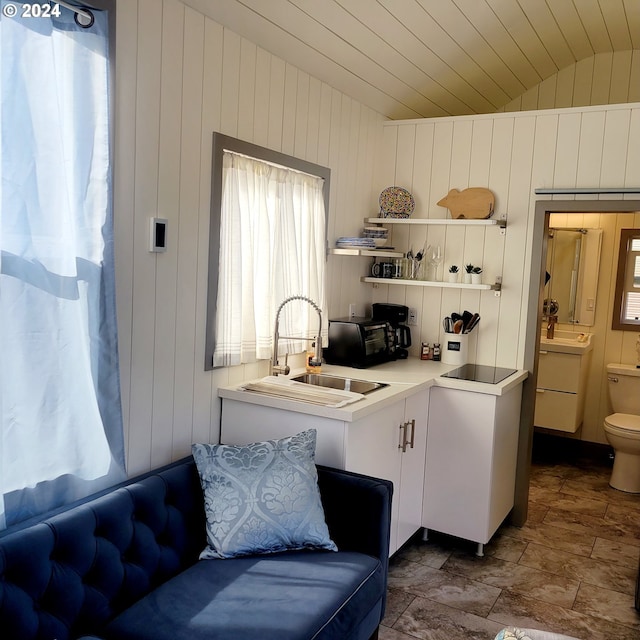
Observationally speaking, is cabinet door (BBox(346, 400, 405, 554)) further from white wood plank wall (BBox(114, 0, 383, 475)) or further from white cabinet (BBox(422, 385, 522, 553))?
white wood plank wall (BBox(114, 0, 383, 475))

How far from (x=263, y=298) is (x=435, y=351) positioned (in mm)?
1324

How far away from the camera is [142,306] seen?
243 cm

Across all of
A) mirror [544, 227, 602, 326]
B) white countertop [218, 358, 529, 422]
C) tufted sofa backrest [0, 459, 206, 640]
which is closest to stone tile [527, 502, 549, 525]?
white countertop [218, 358, 529, 422]

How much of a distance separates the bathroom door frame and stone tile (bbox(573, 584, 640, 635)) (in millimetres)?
766

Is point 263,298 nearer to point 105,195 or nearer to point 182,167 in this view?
point 182,167

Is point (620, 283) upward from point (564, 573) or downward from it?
upward

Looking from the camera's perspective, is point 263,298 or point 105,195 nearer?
point 105,195

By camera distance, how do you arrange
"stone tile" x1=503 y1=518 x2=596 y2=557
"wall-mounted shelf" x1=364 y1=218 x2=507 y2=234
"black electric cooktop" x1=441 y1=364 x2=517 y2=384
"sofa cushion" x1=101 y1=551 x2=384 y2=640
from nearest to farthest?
1. "sofa cushion" x1=101 y1=551 x2=384 y2=640
2. "black electric cooktop" x1=441 y1=364 x2=517 y2=384
3. "stone tile" x1=503 y1=518 x2=596 y2=557
4. "wall-mounted shelf" x1=364 y1=218 x2=507 y2=234

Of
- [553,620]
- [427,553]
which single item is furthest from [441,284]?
[553,620]

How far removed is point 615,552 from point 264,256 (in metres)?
2.42

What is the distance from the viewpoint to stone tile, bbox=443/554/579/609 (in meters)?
3.05

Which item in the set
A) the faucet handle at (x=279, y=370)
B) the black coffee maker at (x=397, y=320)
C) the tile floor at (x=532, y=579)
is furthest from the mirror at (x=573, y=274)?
the faucet handle at (x=279, y=370)

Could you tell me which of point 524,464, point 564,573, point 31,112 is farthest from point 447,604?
point 31,112

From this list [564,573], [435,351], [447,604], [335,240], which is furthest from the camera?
[435,351]
